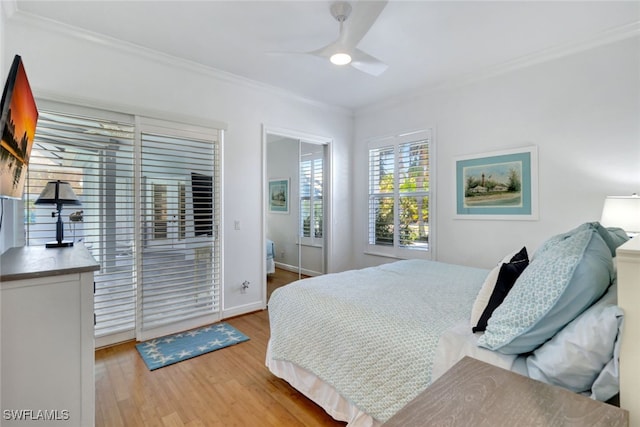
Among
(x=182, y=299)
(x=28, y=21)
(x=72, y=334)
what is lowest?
(x=182, y=299)

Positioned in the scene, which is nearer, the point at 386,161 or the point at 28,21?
the point at 28,21

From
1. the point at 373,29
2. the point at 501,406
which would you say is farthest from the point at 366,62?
the point at 501,406

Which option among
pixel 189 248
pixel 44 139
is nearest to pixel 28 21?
pixel 44 139

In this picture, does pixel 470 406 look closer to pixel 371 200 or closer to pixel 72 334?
pixel 72 334

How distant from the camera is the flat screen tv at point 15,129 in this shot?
1.35 meters

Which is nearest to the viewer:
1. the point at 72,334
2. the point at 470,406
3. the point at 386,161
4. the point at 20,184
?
the point at 470,406

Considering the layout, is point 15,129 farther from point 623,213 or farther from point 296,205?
point 623,213

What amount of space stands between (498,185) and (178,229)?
338 cm

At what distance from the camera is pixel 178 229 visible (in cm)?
313

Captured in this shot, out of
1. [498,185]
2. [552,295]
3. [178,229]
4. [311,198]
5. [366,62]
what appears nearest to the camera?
[552,295]

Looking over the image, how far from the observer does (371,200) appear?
4535 millimetres

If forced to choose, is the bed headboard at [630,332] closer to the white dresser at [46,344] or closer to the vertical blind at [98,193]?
the white dresser at [46,344]

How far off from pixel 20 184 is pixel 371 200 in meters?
3.73

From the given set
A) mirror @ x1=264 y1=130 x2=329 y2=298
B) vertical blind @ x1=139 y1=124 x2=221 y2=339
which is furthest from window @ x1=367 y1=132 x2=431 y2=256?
vertical blind @ x1=139 y1=124 x2=221 y2=339
